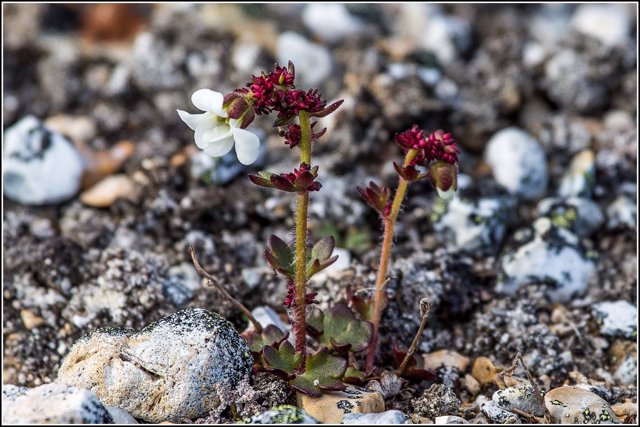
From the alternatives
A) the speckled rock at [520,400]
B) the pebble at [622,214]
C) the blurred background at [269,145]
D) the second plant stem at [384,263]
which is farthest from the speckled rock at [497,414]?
the pebble at [622,214]

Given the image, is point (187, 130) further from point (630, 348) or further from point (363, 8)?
point (630, 348)

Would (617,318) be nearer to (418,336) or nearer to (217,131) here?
(418,336)

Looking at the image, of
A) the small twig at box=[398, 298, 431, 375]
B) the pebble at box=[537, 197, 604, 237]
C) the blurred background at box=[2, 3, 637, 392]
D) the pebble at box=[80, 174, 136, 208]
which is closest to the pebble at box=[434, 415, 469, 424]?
the small twig at box=[398, 298, 431, 375]

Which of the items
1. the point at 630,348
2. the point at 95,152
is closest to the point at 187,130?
the point at 95,152

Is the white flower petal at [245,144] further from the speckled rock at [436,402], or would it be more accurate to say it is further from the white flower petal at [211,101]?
the speckled rock at [436,402]

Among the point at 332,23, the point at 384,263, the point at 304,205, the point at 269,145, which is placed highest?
the point at 332,23

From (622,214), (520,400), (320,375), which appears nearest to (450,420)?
(520,400)

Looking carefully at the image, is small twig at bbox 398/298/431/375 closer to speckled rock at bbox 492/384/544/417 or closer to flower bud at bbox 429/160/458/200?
speckled rock at bbox 492/384/544/417
